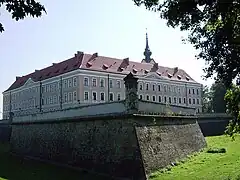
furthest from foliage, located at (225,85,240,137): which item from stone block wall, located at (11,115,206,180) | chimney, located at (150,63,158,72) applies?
chimney, located at (150,63,158,72)

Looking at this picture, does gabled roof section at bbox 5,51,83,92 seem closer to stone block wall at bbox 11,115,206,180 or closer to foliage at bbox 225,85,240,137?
stone block wall at bbox 11,115,206,180

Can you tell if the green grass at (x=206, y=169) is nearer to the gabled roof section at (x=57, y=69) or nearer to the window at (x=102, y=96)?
the window at (x=102, y=96)

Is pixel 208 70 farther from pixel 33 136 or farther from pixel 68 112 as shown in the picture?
pixel 33 136

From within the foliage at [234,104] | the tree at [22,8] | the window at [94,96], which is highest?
the window at [94,96]

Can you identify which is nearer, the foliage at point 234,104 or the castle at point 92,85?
the foliage at point 234,104

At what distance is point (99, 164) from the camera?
821 inches

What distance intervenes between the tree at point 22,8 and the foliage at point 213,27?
16.5 ft

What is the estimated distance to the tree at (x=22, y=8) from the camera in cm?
619

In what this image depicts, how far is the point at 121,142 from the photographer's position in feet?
63.8

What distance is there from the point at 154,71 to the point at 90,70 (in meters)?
16.2

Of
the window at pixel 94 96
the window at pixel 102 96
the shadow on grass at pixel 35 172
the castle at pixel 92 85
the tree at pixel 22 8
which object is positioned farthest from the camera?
the window at pixel 102 96

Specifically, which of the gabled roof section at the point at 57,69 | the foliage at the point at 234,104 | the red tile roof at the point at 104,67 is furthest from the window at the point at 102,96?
the foliage at the point at 234,104

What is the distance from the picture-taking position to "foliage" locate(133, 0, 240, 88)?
32.6ft

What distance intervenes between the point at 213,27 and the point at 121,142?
10.0m
